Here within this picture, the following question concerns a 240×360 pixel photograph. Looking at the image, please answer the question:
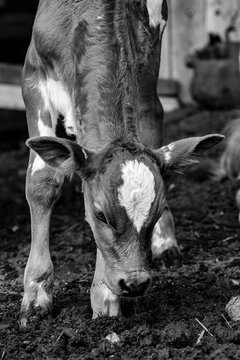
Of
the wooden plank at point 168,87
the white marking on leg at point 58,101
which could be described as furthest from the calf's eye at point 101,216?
the wooden plank at point 168,87

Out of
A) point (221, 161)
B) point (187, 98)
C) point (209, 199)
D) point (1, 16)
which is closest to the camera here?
point (209, 199)

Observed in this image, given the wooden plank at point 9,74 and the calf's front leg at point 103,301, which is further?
the wooden plank at point 9,74

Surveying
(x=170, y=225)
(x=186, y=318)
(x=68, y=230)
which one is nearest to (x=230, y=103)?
(x=68, y=230)

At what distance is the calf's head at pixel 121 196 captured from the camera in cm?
444

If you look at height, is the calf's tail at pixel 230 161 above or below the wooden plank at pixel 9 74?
below

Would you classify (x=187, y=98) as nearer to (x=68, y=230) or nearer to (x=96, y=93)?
(x=68, y=230)

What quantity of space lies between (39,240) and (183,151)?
114 centimetres

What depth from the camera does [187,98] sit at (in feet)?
40.9

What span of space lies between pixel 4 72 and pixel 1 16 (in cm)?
405

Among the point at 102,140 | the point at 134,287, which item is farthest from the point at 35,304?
the point at 102,140

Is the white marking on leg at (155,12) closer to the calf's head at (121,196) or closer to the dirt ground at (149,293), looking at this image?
the calf's head at (121,196)

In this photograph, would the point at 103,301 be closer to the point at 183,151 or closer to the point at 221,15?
the point at 183,151

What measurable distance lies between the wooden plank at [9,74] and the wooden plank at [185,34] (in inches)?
96.9

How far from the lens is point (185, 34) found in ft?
40.3
